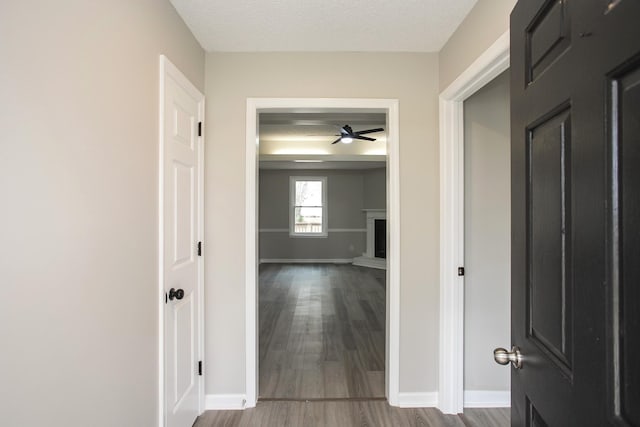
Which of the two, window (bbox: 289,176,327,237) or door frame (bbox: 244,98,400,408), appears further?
window (bbox: 289,176,327,237)

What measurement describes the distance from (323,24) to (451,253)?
1705 mm

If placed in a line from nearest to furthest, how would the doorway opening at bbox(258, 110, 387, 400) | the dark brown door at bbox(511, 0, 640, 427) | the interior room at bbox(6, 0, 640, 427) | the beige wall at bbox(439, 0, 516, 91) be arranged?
1. the dark brown door at bbox(511, 0, 640, 427)
2. the interior room at bbox(6, 0, 640, 427)
3. the beige wall at bbox(439, 0, 516, 91)
4. the doorway opening at bbox(258, 110, 387, 400)

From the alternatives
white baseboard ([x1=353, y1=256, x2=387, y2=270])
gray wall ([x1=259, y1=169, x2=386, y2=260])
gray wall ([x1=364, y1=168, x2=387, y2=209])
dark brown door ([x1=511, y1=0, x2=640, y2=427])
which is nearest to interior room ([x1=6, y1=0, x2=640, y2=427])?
dark brown door ([x1=511, y1=0, x2=640, y2=427])

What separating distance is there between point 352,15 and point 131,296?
6.16 feet

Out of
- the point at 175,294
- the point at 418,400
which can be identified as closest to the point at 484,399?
the point at 418,400

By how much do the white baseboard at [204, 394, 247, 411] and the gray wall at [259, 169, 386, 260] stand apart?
6.47m

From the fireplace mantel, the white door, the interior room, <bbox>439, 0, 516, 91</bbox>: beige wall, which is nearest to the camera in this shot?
the interior room

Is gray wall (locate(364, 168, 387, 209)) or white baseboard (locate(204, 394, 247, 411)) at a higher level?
gray wall (locate(364, 168, 387, 209))

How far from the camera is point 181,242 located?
1.95 metres

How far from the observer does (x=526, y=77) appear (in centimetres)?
95

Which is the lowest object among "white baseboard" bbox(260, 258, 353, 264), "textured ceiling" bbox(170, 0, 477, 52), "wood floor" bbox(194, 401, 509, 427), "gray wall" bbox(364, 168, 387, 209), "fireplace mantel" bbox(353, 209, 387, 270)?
"wood floor" bbox(194, 401, 509, 427)

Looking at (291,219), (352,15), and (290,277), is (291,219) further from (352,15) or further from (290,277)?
(352,15)

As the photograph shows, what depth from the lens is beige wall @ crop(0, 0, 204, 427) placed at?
88cm

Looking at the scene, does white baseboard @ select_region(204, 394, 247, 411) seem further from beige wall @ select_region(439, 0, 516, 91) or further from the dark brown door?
beige wall @ select_region(439, 0, 516, 91)
